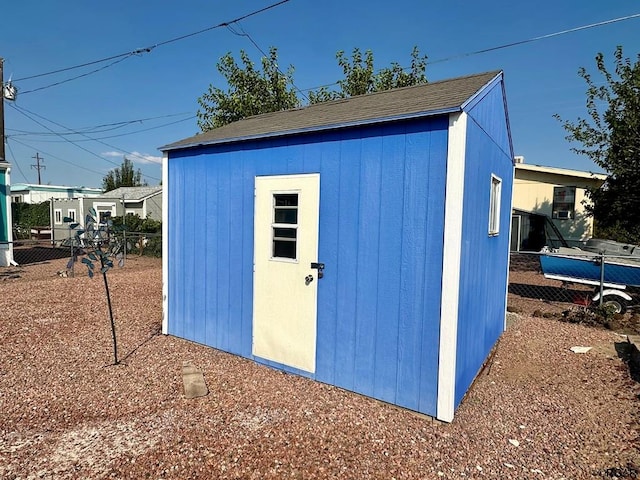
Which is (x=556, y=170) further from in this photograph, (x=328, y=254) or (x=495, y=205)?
(x=328, y=254)

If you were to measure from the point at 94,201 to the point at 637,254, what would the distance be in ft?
70.5

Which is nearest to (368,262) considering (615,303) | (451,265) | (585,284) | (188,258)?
(451,265)

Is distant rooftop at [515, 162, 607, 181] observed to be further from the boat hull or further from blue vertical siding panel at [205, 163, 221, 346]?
blue vertical siding panel at [205, 163, 221, 346]

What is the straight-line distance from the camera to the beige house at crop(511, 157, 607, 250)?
15.4m

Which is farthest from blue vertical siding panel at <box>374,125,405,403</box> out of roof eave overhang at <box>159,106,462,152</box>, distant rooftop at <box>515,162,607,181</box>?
distant rooftop at <box>515,162,607,181</box>

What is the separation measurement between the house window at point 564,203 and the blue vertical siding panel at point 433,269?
1573cm

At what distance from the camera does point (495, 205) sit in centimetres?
494

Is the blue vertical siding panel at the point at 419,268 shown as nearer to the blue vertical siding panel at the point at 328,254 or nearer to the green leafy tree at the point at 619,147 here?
the blue vertical siding panel at the point at 328,254

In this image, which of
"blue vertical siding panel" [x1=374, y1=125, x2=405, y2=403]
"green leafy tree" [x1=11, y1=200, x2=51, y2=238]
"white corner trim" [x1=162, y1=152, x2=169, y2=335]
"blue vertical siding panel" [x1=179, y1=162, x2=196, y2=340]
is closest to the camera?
"blue vertical siding panel" [x1=374, y1=125, x2=405, y2=403]

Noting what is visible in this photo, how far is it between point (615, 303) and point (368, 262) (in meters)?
6.15

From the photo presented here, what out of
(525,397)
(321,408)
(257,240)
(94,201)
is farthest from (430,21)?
(94,201)

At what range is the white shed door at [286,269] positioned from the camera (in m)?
3.89

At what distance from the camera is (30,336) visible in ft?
16.8

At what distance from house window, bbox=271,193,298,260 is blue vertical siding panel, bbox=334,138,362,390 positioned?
1.83 ft
